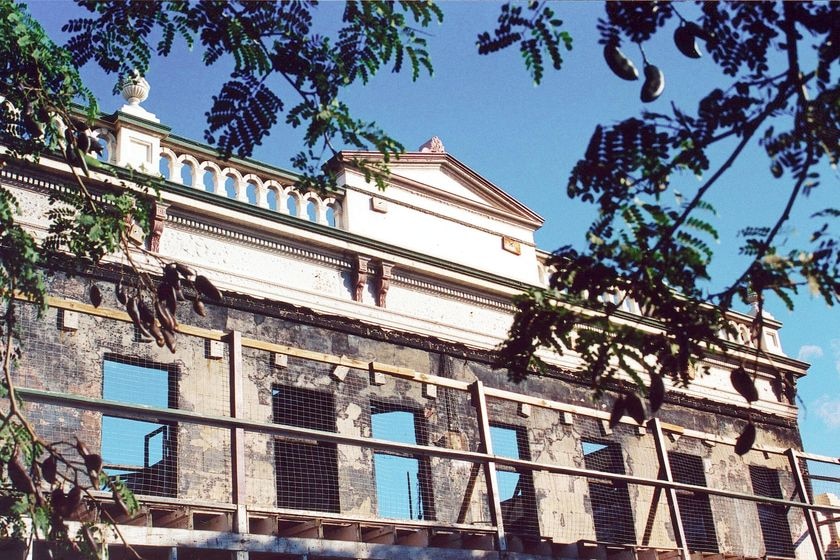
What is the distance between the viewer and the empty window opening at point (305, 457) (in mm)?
13188

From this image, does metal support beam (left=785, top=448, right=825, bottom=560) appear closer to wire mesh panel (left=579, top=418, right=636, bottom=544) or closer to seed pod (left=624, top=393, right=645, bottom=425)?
wire mesh panel (left=579, top=418, right=636, bottom=544)

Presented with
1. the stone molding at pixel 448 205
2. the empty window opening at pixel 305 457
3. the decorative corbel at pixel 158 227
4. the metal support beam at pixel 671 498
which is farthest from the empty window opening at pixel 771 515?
the decorative corbel at pixel 158 227

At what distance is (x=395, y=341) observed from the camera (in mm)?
15320

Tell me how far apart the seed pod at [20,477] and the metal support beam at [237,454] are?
8.35 ft

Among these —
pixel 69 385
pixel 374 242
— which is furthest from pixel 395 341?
pixel 69 385

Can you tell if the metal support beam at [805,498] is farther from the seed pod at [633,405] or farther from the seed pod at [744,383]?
the seed pod at [633,405]

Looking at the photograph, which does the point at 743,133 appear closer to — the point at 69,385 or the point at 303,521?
the point at 303,521

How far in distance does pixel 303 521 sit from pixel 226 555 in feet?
6.56

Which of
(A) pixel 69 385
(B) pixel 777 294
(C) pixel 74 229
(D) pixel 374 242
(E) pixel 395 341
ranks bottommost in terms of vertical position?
(B) pixel 777 294

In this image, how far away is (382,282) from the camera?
15.5m

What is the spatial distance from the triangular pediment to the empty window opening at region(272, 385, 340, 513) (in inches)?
165

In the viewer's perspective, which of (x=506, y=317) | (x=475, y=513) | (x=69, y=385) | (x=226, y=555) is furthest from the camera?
(x=506, y=317)

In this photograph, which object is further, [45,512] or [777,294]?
[45,512]

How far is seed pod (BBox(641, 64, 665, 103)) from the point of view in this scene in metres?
4.57
